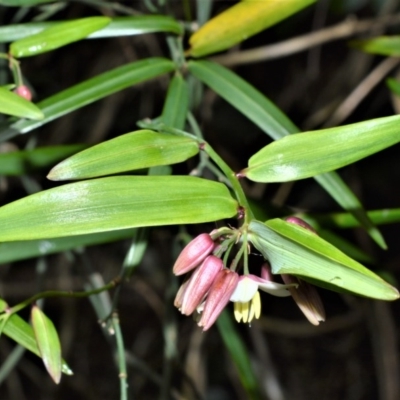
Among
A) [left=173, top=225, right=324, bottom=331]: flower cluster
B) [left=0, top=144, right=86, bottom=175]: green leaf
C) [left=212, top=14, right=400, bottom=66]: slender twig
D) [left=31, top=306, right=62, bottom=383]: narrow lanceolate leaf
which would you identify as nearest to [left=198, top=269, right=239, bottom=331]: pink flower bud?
[left=173, top=225, right=324, bottom=331]: flower cluster

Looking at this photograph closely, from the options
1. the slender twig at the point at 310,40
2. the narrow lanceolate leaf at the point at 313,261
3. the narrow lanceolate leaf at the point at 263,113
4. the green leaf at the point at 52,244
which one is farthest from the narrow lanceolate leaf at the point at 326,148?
the slender twig at the point at 310,40

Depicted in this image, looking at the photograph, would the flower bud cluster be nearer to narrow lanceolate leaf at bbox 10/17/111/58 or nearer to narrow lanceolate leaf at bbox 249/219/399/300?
narrow lanceolate leaf at bbox 249/219/399/300

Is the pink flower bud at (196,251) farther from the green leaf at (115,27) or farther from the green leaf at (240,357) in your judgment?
the green leaf at (240,357)

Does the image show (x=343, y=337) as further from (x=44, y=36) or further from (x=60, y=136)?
(x=44, y=36)

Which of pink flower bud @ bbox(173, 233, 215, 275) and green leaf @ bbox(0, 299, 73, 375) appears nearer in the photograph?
pink flower bud @ bbox(173, 233, 215, 275)

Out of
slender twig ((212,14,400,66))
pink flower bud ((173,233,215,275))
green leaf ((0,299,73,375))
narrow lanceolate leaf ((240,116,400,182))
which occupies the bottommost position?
pink flower bud ((173,233,215,275))
